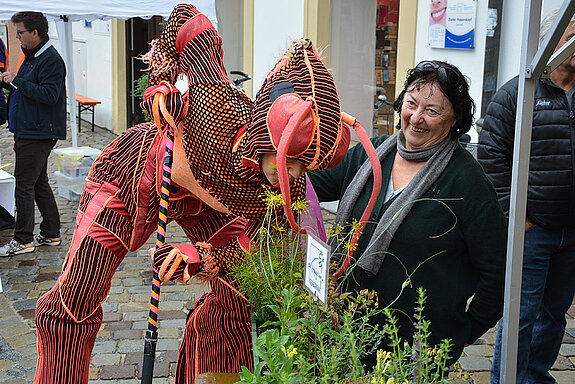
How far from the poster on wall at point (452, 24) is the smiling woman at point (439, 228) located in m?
3.76

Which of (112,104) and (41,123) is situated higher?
(41,123)

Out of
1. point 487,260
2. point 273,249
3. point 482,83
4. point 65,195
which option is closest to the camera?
point 273,249

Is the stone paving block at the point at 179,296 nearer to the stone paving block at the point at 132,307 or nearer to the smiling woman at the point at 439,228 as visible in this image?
the stone paving block at the point at 132,307

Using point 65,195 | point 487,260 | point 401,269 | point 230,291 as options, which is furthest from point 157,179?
point 65,195

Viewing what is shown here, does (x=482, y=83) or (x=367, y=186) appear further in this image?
(x=482, y=83)

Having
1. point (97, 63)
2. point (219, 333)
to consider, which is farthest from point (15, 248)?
point (97, 63)

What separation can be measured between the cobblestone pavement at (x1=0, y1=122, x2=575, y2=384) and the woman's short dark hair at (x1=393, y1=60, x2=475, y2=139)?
1.85m

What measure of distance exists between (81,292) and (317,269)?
998mm

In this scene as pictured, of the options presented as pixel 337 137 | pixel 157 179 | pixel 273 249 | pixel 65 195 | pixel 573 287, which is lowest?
pixel 65 195

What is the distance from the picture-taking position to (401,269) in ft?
8.53

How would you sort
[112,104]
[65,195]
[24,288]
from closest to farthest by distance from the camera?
1. [24,288]
2. [65,195]
3. [112,104]

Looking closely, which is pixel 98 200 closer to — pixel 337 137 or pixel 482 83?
pixel 337 137

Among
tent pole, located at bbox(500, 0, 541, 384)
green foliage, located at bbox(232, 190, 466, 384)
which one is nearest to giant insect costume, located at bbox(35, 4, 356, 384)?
green foliage, located at bbox(232, 190, 466, 384)

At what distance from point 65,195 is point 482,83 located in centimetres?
511
